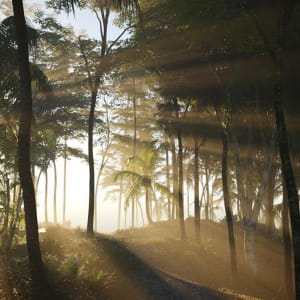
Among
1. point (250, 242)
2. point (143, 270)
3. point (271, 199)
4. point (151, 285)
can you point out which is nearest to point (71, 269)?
point (151, 285)

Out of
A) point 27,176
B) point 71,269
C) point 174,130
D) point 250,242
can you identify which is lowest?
point 71,269

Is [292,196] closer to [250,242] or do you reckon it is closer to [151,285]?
[151,285]

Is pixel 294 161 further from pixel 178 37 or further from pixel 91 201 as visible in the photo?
pixel 91 201

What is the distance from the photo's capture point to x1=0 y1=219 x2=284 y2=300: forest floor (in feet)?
32.1

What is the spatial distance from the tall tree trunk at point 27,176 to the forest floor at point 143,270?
2.77 ft

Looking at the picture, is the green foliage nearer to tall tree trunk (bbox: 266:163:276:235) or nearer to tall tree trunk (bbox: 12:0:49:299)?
tall tree trunk (bbox: 12:0:49:299)

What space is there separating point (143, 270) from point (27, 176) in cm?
697

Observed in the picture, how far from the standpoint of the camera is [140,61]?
17.7m

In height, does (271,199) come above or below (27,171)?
below

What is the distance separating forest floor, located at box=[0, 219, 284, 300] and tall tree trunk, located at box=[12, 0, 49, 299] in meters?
0.84

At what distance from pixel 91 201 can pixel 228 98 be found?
9.03 metres

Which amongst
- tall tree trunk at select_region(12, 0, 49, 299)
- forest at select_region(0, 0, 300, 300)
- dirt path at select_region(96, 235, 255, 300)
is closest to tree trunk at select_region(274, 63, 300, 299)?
forest at select_region(0, 0, 300, 300)

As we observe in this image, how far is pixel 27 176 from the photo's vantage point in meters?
8.35

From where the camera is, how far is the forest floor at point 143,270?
9781 mm
